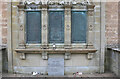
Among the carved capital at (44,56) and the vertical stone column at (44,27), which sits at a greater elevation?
the vertical stone column at (44,27)

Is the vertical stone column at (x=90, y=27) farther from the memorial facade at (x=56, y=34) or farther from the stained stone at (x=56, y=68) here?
the stained stone at (x=56, y=68)

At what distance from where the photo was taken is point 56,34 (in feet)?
19.3

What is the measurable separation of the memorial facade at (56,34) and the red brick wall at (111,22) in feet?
1.79

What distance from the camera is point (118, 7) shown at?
20.4 ft

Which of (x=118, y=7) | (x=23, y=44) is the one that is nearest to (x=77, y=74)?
(x=23, y=44)

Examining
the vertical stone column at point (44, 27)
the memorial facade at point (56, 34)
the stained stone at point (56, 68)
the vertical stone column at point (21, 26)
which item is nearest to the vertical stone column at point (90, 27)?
the memorial facade at point (56, 34)

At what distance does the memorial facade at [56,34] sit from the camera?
18.9ft

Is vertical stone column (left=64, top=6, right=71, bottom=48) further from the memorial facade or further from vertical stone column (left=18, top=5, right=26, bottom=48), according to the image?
vertical stone column (left=18, top=5, right=26, bottom=48)

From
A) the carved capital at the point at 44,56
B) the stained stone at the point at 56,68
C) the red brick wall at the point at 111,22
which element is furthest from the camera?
the red brick wall at the point at 111,22

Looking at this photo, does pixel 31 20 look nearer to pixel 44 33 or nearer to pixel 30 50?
pixel 44 33

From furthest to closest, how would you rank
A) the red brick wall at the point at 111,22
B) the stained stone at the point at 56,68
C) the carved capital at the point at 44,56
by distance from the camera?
1. the red brick wall at the point at 111,22
2. the carved capital at the point at 44,56
3. the stained stone at the point at 56,68

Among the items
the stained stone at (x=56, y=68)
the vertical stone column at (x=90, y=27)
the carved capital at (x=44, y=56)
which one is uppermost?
the vertical stone column at (x=90, y=27)

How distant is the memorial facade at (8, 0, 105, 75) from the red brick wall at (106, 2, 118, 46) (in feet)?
1.79

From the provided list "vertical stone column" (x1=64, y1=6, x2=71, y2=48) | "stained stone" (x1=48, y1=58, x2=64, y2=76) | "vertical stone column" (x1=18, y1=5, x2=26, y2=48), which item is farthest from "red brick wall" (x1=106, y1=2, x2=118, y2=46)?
"vertical stone column" (x1=18, y1=5, x2=26, y2=48)
